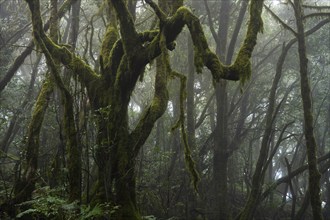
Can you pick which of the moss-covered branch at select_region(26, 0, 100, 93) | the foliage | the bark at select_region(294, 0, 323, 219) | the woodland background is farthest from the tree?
the bark at select_region(294, 0, 323, 219)

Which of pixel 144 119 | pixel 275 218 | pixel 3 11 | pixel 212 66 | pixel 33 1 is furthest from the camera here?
pixel 3 11

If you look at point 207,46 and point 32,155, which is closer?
point 207,46

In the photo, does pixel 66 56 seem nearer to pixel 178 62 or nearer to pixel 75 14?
pixel 75 14

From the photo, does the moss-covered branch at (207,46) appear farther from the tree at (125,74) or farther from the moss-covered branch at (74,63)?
the moss-covered branch at (74,63)

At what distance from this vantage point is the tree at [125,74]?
5.54 metres

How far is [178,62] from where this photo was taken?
17656 millimetres

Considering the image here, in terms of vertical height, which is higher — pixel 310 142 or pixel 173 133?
pixel 173 133

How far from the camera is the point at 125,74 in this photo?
638 cm

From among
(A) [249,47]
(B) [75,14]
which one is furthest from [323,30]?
(A) [249,47]

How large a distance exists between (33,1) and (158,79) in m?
2.73

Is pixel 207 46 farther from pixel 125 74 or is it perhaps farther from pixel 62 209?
pixel 62 209

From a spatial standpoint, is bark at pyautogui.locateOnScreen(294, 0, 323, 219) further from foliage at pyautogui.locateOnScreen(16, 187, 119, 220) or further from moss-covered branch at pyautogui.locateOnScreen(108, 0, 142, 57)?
foliage at pyautogui.locateOnScreen(16, 187, 119, 220)

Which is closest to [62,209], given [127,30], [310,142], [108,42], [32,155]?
[32,155]

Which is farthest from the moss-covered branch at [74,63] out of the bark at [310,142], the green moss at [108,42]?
the bark at [310,142]
